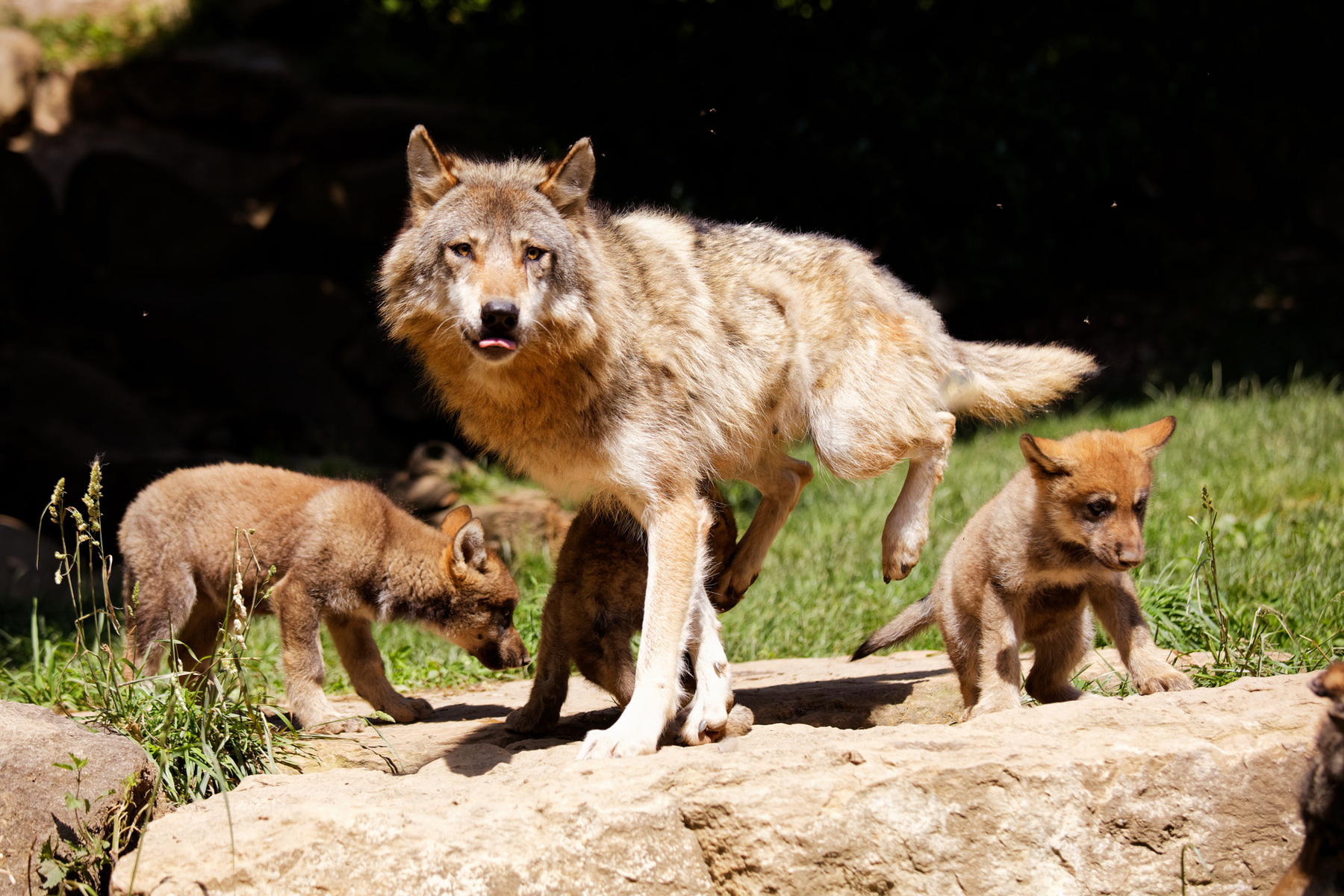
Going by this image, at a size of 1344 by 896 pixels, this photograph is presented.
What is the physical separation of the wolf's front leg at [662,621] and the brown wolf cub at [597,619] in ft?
0.63

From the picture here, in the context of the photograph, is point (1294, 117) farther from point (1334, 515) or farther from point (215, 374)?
point (215, 374)

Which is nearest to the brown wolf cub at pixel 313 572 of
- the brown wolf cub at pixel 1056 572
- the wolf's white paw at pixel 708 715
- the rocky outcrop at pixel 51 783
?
the rocky outcrop at pixel 51 783

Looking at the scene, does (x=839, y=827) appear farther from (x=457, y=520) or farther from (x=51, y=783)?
(x=457, y=520)

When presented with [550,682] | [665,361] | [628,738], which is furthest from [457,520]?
[628,738]

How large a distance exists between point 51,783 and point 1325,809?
3.63 m

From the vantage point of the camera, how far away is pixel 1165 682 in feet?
13.7

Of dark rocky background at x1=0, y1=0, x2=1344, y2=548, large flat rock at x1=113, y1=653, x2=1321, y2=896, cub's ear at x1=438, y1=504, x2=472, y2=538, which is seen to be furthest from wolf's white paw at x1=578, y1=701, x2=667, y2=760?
dark rocky background at x1=0, y1=0, x2=1344, y2=548

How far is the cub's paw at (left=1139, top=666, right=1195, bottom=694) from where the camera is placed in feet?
13.6

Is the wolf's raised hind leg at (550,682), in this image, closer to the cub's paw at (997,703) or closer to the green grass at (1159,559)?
the green grass at (1159,559)

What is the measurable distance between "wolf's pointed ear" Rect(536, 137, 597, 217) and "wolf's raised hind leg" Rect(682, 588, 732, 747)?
169cm

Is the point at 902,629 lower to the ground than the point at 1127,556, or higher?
lower

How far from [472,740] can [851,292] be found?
102 inches

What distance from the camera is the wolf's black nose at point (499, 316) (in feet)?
13.2

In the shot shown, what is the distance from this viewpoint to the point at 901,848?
3.09 m
